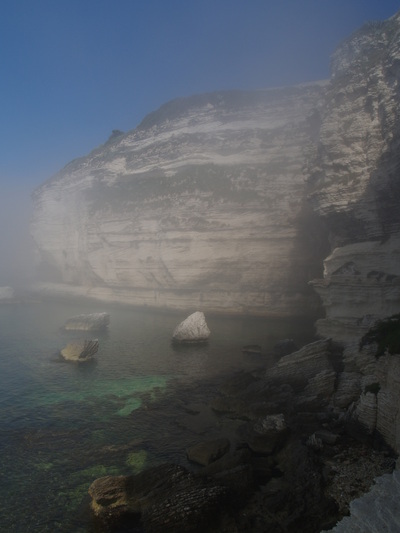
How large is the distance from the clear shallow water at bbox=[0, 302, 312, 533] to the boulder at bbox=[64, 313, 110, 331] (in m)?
1.19

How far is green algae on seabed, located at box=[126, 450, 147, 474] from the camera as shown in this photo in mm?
12969

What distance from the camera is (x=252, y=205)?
159 ft

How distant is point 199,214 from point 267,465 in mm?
41924

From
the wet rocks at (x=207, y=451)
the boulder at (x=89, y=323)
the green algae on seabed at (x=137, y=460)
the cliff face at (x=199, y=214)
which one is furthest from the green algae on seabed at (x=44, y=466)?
the cliff face at (x=199, y=214)

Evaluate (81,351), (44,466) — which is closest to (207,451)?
(44,466)

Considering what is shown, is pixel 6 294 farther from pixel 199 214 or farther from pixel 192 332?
pixel 192 332

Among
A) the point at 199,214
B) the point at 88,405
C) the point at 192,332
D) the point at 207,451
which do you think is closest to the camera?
the point at 207,451

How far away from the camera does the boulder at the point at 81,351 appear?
88.8 ft

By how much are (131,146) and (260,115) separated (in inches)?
1046

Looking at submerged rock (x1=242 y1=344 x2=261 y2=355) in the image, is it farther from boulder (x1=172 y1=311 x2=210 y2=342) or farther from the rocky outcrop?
the rocky outcrop

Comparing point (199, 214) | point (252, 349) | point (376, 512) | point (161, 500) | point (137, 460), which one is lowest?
point (137, 460)

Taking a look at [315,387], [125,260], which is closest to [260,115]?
[125,260]

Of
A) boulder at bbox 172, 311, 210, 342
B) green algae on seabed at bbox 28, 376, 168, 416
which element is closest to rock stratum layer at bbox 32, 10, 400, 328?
boulder at bbox 172, 311, 210, 342

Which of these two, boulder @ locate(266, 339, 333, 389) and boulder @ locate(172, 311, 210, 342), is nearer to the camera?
→ boulder @ locate(266, 339, 333, 389)
